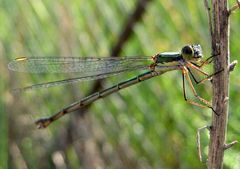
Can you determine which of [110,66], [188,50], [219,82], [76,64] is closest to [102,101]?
[76,64]

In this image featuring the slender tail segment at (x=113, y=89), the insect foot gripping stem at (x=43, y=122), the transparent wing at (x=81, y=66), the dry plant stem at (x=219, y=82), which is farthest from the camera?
the insect foot gripping stem at (x=43, y=122)

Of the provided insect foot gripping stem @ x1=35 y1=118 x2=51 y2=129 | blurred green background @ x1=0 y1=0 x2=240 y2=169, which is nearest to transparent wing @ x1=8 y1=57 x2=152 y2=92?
insect foot gripping stem @ x1=35 y1=118 x2=51 y2=129

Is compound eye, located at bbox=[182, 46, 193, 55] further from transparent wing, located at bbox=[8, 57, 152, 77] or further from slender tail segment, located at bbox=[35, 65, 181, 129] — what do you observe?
transparent wing, located at bbox=[8, 57, 152, 77]

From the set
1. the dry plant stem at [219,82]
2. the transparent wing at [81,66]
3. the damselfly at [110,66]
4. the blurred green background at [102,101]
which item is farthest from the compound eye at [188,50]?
the blurred green background at [102,101]

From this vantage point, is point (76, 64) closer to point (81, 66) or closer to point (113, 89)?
point (81, 66)

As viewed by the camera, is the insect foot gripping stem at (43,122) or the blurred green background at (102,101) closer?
the insect foot gripping stem at (43,122)

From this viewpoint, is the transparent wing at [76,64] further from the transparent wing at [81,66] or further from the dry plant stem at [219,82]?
the dry plant stem at [219,82]
